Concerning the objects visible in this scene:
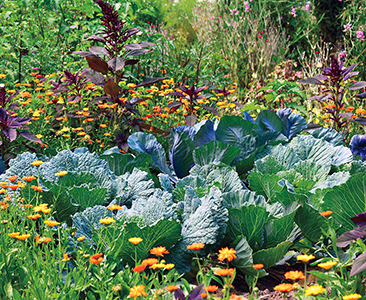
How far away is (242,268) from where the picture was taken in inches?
62.7

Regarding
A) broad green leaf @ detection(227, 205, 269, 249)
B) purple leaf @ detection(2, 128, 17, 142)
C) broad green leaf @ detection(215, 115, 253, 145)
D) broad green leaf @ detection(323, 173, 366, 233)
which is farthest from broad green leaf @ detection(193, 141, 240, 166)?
purple leaf @ detection(2, 128, 17, 142)

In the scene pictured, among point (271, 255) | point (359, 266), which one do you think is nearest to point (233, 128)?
point (271, 255)

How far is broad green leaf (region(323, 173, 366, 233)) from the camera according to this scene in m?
1.59

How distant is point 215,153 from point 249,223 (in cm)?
60

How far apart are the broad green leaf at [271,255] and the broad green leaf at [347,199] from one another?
10.2 inches

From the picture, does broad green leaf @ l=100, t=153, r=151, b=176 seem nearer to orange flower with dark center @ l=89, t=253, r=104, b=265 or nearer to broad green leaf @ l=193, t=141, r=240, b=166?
broad green leaf @ l=193, t=141, r=240, b=166

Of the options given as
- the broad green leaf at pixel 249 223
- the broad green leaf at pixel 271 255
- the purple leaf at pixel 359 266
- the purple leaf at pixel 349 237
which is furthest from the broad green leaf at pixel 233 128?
the purple leaf at pixel 359 266

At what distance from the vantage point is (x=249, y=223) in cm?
165

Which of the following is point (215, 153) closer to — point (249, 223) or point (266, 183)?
point (266, 183)

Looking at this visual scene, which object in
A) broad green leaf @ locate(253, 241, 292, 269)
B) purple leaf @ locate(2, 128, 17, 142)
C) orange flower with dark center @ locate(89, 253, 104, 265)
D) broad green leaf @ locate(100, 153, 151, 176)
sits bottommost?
broad green leaf @ locate(253, 241, 292, 269)

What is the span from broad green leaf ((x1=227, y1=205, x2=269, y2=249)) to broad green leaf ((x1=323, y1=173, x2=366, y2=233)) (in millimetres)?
284

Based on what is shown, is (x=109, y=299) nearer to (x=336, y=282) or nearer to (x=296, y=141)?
(x=336, y=282)

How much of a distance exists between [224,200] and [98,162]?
761 millimetres

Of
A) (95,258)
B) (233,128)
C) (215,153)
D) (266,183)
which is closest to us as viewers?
(95,258)
